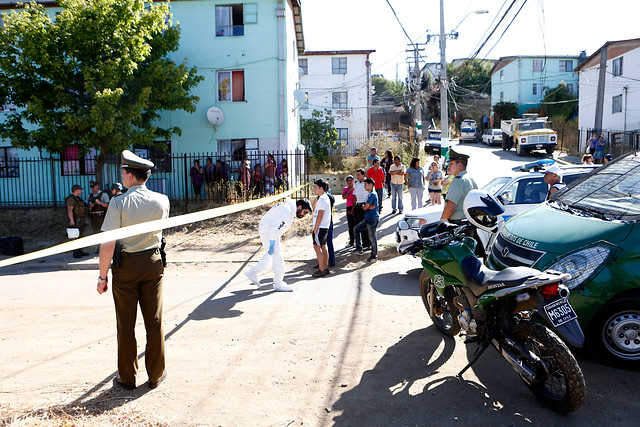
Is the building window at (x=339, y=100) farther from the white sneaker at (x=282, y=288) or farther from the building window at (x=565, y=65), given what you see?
the white sneaker at (x=282, y=288)

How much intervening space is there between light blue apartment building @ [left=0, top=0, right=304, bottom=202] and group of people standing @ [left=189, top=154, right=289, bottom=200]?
1950mm

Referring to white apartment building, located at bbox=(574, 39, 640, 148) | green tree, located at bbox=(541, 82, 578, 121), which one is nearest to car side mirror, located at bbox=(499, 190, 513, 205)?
white apartment building, located at bbox=(574, 39, 640, 148)

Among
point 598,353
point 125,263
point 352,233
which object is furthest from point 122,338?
point 352,233

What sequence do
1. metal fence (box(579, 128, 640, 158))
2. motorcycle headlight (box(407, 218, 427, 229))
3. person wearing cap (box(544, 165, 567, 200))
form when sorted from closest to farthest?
1. person wearing cap (box(544, 165, 567, 200))
2. motorcycle headlight (box(407, 218, 427, 229))
3. metal fence (box(579, 128, 640, 158))

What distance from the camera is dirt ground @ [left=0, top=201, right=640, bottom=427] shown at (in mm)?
4012

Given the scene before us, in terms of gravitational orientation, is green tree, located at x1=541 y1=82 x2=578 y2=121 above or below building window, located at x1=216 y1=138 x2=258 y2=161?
above

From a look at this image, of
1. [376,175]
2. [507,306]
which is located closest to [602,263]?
[507,306]

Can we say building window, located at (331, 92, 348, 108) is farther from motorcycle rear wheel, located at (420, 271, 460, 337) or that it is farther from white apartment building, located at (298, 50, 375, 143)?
motorcycle rear wheel, located at (420, 271, 460, 337)

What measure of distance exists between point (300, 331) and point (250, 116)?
15.8 meters

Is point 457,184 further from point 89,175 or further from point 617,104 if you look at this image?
point 617,104

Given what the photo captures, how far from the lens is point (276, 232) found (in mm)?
8047

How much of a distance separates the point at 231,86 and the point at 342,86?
18.9 meters

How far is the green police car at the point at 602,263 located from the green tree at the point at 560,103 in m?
46.4

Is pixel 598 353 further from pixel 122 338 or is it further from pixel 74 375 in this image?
pixel 74 375
